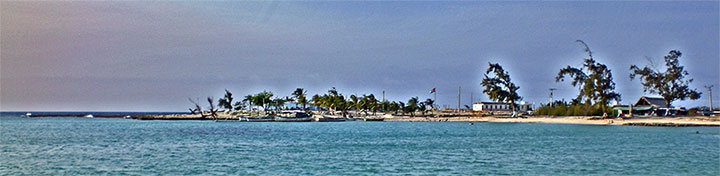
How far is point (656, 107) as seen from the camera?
9300 cm

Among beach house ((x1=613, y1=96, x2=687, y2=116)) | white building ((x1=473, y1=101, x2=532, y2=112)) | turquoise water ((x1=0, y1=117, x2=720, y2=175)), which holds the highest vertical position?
white building ((x1=473, y1=101, x2=532, y2=112))

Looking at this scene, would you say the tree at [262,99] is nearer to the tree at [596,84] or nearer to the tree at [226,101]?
the tree at [226,101]

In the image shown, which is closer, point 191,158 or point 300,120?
point 191,158

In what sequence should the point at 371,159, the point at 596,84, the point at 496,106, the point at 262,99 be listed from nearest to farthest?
the point at 371,159 → the point at 596,84 → the point at 262,99 → the point at 496,106

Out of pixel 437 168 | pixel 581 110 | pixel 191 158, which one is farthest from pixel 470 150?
pixel 581 110

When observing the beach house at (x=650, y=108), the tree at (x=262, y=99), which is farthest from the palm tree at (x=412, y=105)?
the beach house at (x=650, y=108)

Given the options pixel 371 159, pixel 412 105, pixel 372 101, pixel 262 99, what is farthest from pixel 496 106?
pixel 371 159

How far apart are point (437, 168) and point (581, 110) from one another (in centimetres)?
7171

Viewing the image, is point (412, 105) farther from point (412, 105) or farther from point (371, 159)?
point (371, 159)

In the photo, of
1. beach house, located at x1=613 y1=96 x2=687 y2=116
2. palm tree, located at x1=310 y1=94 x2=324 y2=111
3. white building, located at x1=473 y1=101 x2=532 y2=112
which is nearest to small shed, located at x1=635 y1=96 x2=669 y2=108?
beach house, located at x1=613 y1=96 x2=687 y2=116

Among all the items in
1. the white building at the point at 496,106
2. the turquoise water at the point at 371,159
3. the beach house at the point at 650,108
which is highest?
the white building at the point at 496,106

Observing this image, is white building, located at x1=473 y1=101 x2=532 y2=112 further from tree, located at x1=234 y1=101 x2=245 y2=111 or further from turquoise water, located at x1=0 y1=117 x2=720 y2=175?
turquoise water, located at x1=0 y1=117 x2=720 y2=175

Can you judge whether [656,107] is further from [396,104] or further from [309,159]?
[309,159]

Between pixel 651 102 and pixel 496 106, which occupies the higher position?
pixel 496 106
